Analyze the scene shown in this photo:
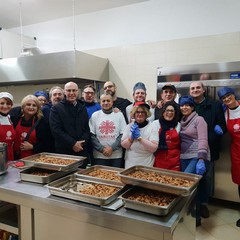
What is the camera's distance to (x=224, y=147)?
2.73m

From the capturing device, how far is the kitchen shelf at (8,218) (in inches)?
58.3

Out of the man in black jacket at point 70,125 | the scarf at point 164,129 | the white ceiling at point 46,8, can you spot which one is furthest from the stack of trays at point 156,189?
the white ceiling at point 46,8

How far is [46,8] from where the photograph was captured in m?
3.90

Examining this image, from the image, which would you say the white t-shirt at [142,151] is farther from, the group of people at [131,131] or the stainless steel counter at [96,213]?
the stainless steel counter at [96,213]

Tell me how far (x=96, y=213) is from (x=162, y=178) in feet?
1.29

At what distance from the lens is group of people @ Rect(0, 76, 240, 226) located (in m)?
1.99

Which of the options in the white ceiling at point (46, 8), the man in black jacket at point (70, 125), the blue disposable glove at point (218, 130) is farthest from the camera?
the white ceiling at point (46, 8)

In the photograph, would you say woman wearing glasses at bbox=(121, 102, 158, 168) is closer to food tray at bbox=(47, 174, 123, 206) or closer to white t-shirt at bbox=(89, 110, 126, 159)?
white t-shirt at bbox=(89, 110, 126, 159)

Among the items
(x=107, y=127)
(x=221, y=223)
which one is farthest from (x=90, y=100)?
(x=221, y=223)

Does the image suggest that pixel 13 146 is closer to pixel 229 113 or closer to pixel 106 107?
pixel 106 107

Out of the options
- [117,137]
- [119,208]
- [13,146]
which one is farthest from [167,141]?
[13,146]

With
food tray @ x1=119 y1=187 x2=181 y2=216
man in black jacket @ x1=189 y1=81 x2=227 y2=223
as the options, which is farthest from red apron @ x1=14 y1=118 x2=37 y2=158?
man in black jacket @ x1=189 y1=81 x2=227 y2=223

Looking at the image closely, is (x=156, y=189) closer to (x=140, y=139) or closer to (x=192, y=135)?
(x=140, y=139)

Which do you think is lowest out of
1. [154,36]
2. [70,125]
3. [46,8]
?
[70,125]
